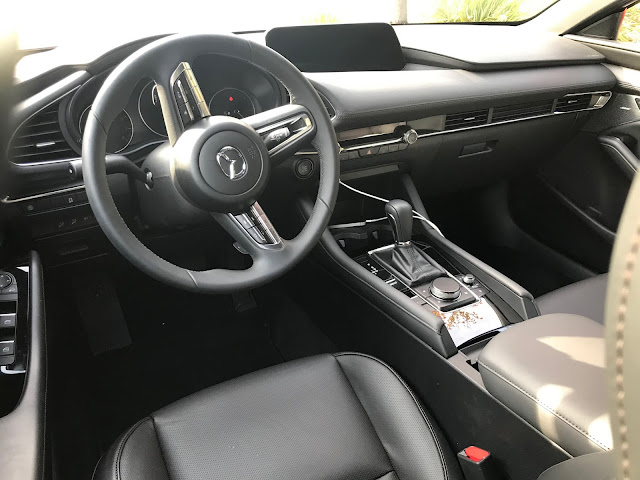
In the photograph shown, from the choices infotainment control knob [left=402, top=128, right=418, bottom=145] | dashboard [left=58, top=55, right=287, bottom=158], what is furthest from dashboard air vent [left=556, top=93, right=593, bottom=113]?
dashboard [left=58, top=55, right=287, bottom=158]

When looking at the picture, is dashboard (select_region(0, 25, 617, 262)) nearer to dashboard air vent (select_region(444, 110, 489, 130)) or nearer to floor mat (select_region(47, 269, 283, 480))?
dashboard air vent (select_region(444, 110, 489, 130))

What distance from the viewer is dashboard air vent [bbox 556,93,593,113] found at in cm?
208

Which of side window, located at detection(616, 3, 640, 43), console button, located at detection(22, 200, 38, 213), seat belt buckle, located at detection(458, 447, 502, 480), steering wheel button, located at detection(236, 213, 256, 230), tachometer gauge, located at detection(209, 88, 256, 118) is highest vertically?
side window, located at detection(616, 3, 640, 43)

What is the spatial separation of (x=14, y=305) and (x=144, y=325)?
0.87m

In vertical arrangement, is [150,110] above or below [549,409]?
above

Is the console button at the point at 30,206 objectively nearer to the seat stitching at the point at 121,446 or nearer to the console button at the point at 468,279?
the seat stitching at the point at 121,446

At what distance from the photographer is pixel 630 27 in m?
2.36

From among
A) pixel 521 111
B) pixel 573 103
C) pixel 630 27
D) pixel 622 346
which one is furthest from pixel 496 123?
pixel 622 346

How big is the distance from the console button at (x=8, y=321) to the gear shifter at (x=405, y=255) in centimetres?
97

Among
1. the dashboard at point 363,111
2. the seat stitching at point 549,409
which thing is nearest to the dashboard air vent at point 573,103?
the dashboard at point 363,111

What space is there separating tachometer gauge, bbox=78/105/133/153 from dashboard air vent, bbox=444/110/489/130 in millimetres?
948

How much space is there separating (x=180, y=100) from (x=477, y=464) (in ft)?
3.01

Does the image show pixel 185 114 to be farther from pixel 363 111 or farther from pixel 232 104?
pixel 363 111

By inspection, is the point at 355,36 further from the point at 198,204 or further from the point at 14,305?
the point at 14,305
